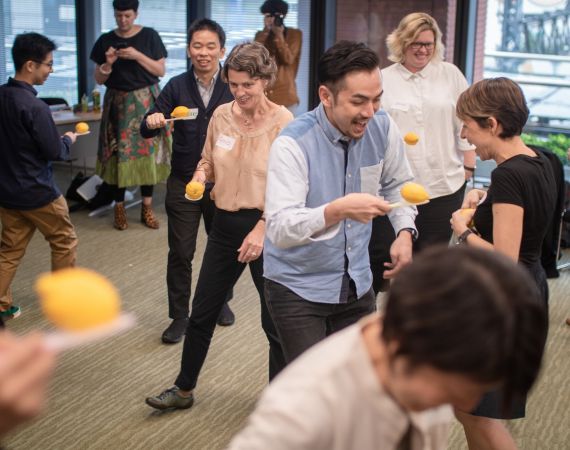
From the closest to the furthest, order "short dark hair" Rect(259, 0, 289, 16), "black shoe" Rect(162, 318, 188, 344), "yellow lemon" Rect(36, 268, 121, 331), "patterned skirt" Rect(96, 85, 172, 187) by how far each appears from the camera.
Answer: "yellow lemon" Rect(36, 268, 121, 331) < "black shoe" Rect(162, 318, 188, 344) < "patterned skirt" Rect(96, 85, 172, 187) < "short dark hair" Rect(259, 0, 289, 16)

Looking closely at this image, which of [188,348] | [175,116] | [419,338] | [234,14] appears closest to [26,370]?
[419,338]

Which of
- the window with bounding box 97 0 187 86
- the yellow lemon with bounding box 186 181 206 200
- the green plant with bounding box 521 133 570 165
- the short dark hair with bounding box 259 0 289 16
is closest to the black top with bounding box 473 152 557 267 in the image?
the yellow lemon with bounding box 186 181 206 200

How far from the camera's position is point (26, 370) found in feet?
3.02

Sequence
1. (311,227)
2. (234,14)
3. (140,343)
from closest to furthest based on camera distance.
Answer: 1. (311,227)
2. (140,343)
3. (234,14)

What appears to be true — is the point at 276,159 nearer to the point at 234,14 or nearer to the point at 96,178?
the point at 96,178

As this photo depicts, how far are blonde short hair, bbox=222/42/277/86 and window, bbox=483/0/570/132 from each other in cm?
485

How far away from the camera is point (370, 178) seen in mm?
2633

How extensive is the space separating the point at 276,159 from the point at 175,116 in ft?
5.42

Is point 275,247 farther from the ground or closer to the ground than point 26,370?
closer to the ground

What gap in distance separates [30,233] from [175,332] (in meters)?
1.07

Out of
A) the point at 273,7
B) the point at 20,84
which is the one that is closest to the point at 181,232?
the point at 20,84

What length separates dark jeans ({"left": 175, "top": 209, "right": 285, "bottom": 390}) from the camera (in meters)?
3.25

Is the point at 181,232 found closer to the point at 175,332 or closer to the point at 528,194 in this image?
the point at 175,332

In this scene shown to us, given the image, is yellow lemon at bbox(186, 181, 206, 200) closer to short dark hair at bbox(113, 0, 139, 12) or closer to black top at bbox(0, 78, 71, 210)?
black top at bbox(0, 78, 71, 210)
